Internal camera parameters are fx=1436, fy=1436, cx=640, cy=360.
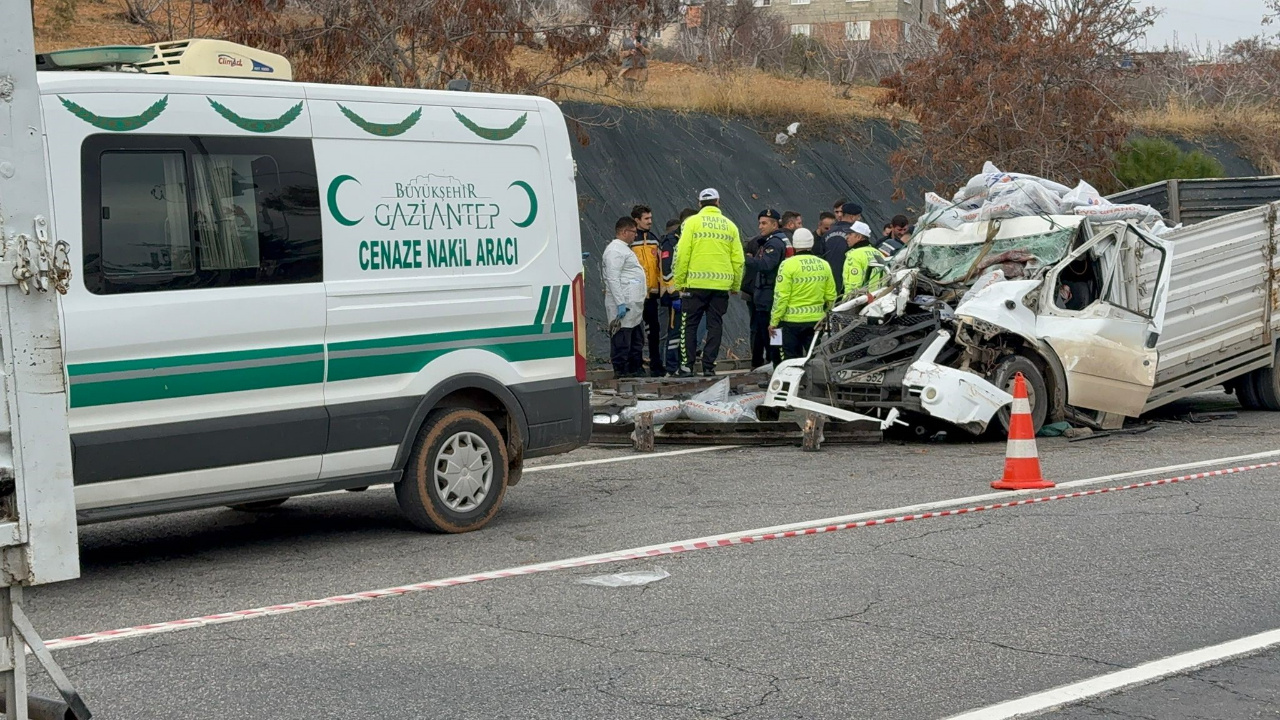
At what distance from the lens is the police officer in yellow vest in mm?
15375

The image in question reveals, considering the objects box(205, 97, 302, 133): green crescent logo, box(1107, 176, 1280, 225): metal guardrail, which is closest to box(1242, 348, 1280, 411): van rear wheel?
box(1107, 176, 1280, 225): metal guardrail

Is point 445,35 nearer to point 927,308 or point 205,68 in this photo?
point 927,308

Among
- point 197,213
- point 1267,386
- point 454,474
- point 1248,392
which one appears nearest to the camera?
point 197,213

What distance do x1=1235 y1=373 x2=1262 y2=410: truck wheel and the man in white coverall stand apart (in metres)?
6.47

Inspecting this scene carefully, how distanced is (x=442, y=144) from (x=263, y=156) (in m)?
1.11

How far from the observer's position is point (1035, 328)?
12.5 metres

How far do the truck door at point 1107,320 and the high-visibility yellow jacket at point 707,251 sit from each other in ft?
14.1

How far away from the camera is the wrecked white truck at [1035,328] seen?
12258 millimetres

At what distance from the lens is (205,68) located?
757cm

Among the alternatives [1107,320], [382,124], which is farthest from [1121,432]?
[382,124]

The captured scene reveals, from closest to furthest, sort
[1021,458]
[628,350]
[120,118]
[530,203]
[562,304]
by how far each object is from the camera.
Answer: [120,118] < [530,203] < [562,304] < [1021,458] < [628,350]

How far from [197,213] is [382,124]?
121cm

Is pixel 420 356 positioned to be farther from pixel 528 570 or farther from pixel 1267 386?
pixel 1267 386

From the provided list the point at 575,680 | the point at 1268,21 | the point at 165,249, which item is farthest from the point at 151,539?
the point at 1268,21
